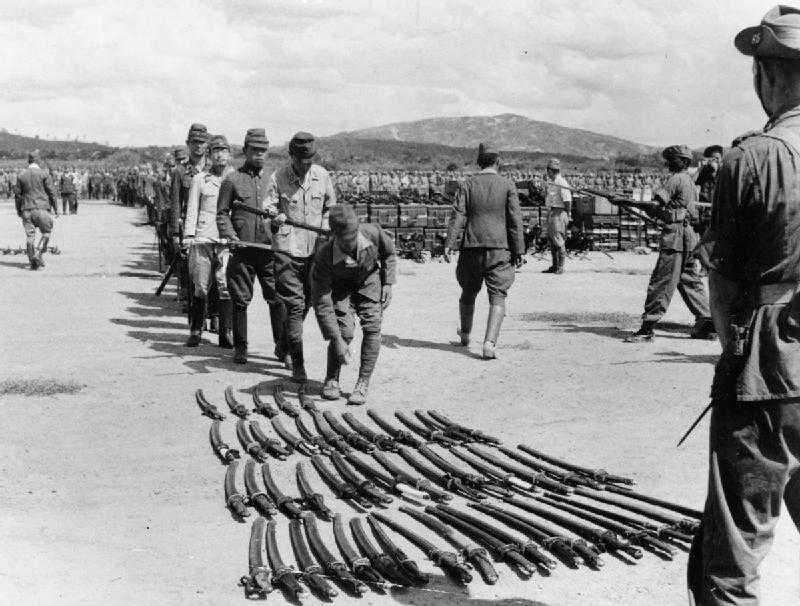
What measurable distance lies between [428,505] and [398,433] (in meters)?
→ 1.43

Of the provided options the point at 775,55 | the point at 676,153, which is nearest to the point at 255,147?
the point at 676,153

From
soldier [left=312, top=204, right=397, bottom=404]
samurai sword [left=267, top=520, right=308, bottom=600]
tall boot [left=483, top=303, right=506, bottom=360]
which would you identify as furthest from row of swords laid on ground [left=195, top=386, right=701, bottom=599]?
tall boot [left=483, top=303, right=506, bottom=360]

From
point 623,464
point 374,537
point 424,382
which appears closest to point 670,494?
point 623,464

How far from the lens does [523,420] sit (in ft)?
27.4

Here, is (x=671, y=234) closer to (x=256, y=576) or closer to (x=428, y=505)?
(x=428, y=505)

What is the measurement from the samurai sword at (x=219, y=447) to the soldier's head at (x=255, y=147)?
11.3ft

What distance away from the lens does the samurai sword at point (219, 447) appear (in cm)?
712

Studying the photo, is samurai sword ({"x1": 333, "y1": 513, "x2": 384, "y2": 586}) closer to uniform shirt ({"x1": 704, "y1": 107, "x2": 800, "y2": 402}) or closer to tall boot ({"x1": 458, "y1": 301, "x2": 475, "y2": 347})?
uniform shirt ({"x1": 704, "y1": 107, "x2": 800, "y2": 402})

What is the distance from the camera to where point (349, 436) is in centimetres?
750

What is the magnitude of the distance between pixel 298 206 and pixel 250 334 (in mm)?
3049

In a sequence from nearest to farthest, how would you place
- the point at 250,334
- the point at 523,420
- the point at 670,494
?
the point at 670,494 → the point at 523,420 → the point at 250,334

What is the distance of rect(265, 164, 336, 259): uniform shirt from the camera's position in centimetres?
972

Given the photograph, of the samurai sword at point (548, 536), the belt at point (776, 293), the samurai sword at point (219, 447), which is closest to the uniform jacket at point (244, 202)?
the samurai sword at point (219, 447)

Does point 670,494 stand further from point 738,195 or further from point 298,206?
point 298,206
